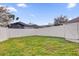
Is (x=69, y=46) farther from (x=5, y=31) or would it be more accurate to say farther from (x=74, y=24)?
(x=5, y=31)

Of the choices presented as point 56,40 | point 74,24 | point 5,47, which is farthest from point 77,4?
point 5,47

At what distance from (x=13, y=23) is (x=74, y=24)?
2.43 ft

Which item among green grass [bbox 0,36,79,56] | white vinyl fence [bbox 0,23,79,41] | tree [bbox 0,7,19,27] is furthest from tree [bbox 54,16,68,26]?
tree [bbox 0,7,19,27]

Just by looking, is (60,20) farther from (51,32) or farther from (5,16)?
(5,16)

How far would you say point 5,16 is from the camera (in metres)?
3.04

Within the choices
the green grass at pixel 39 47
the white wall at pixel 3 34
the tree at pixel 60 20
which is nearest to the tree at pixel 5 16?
the white wall at pixel 3 34

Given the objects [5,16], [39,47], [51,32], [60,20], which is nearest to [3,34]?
[5,16]

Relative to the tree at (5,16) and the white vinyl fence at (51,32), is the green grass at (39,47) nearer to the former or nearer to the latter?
the white vinyl fence at (51,32)

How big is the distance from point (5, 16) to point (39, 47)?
22.0 inches

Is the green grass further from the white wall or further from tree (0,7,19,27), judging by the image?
tree (0,7,19,27)

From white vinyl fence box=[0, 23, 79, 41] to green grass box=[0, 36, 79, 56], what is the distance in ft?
0.19

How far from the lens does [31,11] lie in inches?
119

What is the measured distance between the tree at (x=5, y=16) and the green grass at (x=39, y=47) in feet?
0.76

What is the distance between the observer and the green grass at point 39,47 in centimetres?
297
